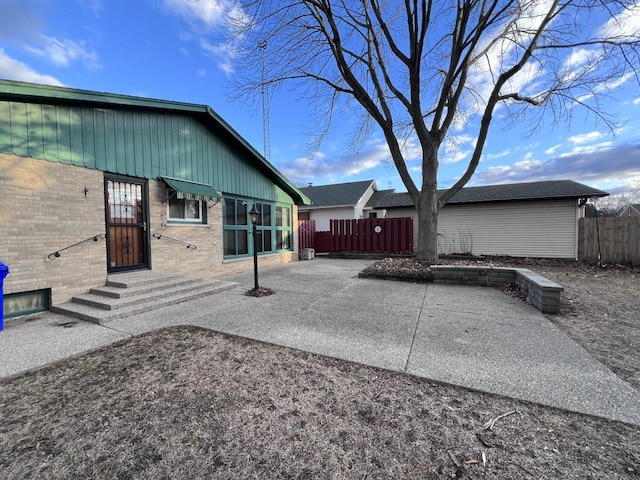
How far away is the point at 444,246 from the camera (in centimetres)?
1384

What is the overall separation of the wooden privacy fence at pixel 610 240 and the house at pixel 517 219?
646 millimetres

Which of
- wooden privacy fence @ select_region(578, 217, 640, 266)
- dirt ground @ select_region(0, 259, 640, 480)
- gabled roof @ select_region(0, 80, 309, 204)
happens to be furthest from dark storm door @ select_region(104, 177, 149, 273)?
wooden privacy fence @ select_region(578, 217, 640, 266)

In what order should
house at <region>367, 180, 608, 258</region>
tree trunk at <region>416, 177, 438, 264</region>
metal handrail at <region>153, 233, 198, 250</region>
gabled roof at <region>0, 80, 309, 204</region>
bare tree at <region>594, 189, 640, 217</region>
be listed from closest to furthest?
gabled roof at <region>0, 80, 309, 204</region>
metal handrail at <region>153, 233, 198, 250</region>
tree trunk at <region>416, 177, 438, 264</region>
house at <region>367, 180, 608, 258</region>
bare tree at <region>594, 189, 640, 217</region>

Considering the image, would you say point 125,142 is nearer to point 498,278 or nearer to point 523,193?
point 498,278

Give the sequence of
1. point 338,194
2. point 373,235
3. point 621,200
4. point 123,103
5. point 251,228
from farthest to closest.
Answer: point 621,200, point 338,194, point 373,235, point 251,228, point 123,103

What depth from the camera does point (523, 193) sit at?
12.4 meters

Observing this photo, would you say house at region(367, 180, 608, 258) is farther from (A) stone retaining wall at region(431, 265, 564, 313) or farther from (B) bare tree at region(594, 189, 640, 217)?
(B) bare tree at region(594, 189, 640, 217)

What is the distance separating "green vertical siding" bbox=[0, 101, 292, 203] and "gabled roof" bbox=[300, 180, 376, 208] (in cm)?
1383

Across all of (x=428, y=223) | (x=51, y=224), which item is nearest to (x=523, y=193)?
(x=428, y=223)

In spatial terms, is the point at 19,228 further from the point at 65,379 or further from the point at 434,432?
the point at 434,432

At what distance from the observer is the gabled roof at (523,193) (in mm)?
11098

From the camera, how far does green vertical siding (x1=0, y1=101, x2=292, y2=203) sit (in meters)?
4.57

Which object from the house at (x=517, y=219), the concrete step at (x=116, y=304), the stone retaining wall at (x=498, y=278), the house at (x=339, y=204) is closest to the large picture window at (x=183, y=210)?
the concrete step at (x=116, y=304)

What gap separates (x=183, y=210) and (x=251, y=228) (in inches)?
110
